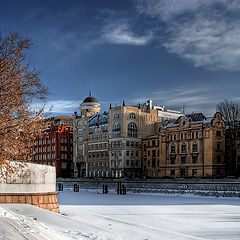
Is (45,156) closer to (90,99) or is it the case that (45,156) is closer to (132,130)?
(90,99)

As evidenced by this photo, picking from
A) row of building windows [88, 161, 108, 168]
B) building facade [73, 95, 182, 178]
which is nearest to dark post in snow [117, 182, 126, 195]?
building facade [73, 95, 182, 178]

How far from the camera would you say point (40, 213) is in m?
22.8

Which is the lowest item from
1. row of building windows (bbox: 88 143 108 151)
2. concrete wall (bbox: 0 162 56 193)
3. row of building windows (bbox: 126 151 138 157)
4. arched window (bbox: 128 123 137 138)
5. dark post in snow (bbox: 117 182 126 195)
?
dark post in snow (bbox: 117 182 126 195)

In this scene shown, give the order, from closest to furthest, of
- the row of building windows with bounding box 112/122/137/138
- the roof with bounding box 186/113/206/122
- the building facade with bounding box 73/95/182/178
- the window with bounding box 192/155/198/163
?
the window with bounding box 192/155/198/163
the roof with bounding box 186/113/206/122
the building facade with bounding box 73/95/182/178
the row of building windows with bounding box 112/122/137/138

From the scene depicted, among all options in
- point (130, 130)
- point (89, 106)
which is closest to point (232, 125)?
point (130, 130)

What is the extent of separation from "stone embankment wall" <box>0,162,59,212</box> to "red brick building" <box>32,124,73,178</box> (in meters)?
107

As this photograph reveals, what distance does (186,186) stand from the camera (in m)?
75.5

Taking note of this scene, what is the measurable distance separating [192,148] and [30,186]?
69.1 m

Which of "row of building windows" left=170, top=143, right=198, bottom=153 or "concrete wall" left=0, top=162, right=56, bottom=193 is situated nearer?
"concrete wall" left=0, top=162, right=56, bottom=193

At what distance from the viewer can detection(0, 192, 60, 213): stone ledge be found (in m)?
25.5

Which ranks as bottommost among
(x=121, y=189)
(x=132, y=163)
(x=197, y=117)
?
(x=121, y=189)

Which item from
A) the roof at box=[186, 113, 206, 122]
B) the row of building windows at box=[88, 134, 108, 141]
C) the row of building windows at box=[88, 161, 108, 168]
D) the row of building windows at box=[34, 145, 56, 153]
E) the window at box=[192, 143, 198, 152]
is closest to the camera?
the window at box=[192, 143, 198, 152]

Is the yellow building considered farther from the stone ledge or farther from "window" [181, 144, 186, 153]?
the stone ledge

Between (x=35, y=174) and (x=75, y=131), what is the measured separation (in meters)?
106
